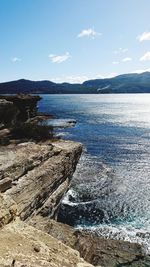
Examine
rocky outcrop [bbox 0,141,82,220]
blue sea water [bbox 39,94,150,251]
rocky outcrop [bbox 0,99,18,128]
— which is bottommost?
blue sea water [bbox 39,94,150,251]

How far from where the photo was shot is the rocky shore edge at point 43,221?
66.8 ft

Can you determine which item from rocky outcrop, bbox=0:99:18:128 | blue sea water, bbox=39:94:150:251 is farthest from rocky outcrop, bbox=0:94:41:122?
rocky outcrop, bbox=0:99:18:128

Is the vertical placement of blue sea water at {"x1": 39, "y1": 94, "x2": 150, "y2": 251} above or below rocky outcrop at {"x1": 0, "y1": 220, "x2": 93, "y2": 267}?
below

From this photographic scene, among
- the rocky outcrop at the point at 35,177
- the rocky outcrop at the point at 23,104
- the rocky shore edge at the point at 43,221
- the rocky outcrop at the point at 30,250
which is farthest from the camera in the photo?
the rocky outcrop at the point at 23,104

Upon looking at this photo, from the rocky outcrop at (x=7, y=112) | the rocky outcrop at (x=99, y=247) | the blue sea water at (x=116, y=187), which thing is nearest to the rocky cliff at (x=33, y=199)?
the rocky outcrop at (x=99, y=247)

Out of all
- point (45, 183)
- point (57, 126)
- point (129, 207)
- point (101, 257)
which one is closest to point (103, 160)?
point (129, 207)

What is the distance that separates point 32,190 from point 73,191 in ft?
62.0

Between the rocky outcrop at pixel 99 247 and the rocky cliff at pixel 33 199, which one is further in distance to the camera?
the rocky outcrop at pixel 99 247

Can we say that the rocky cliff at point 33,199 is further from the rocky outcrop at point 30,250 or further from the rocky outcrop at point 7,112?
the rocky outcrop at point 7,112

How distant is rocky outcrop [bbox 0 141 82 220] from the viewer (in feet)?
130

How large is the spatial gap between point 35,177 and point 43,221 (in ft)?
22.0

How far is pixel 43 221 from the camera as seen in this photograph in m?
40.1

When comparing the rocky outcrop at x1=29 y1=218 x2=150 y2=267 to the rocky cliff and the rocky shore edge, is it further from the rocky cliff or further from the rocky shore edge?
the rocky cliff

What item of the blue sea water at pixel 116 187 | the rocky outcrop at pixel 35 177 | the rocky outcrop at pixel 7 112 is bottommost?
the blue sea water at pixel 116 187
